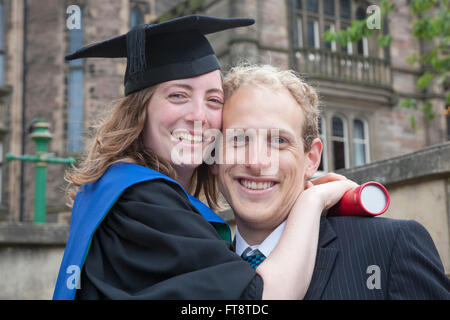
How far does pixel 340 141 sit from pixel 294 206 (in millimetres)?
13821

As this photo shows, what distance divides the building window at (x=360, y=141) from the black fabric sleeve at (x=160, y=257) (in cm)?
1436

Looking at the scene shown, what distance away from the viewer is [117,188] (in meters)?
2.36

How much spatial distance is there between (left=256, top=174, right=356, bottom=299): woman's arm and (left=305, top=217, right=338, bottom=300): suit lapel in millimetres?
36

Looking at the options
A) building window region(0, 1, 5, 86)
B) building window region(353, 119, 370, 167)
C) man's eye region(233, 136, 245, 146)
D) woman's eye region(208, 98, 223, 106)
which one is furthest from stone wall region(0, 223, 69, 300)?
building window region(353, 119, 370, 167)

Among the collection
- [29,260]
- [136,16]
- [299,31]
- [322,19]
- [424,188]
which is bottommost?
[29,260]

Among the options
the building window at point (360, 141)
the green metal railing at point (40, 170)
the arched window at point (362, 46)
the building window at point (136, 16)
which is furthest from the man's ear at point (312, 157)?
the building window at point (136, 16)

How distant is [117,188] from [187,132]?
0.47m

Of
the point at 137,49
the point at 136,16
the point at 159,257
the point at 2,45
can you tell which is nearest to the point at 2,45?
the point at 2,45

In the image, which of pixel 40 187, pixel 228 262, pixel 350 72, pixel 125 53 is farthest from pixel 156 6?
pixel 228 262

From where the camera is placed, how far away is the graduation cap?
2.71 m

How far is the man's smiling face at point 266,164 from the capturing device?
2410mm

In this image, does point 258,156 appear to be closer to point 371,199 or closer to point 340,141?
point 371,199

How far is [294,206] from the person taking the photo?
242cm

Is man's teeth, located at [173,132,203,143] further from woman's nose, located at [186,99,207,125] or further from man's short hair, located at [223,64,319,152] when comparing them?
man's short hair, located at [223,64,319,152]
